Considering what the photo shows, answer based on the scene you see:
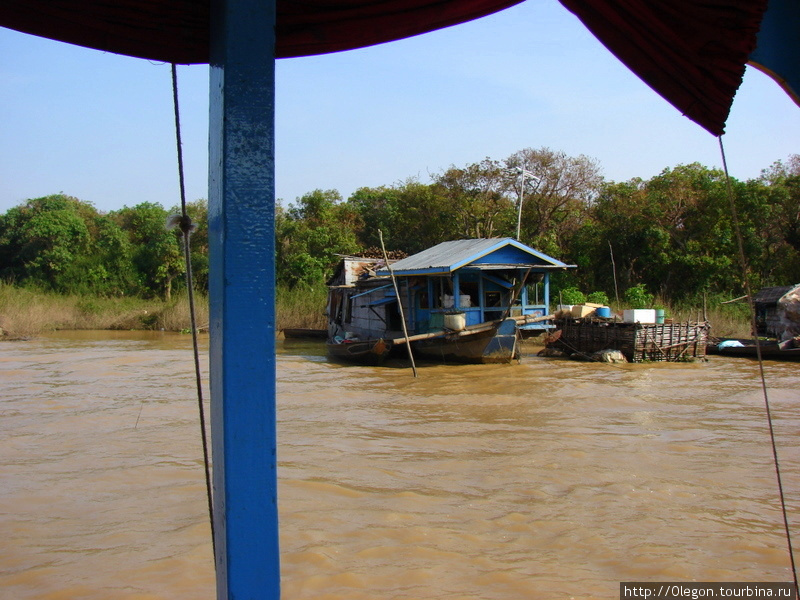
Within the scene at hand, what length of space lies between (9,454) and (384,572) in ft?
17.3

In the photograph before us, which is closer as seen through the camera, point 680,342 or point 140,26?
point 140,26

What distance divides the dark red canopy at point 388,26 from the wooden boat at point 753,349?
50.9 ft

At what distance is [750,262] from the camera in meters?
21.3

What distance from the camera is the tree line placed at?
865 inches

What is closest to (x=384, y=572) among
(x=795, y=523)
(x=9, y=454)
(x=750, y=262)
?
(x=795, y=523)

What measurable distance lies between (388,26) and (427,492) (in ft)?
14.6

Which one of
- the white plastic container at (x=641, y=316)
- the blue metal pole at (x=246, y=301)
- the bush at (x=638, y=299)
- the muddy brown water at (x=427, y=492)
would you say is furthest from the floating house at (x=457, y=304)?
the blue metal pole at (x=246, y=301)

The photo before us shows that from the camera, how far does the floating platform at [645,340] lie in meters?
15.5

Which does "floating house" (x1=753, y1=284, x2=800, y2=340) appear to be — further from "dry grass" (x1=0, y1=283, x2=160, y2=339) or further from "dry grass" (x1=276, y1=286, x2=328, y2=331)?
"dry grass" (x1=0, y1=283, x2=160, y2=339)

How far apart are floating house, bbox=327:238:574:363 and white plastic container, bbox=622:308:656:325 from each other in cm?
175

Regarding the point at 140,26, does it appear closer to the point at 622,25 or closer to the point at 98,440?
the point at 622,25

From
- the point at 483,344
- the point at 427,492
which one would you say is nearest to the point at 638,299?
the point at 483,344

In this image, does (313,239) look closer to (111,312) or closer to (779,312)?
(111,312)

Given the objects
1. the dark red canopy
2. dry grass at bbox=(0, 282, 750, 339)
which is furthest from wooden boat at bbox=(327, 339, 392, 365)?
the dark red canopy
